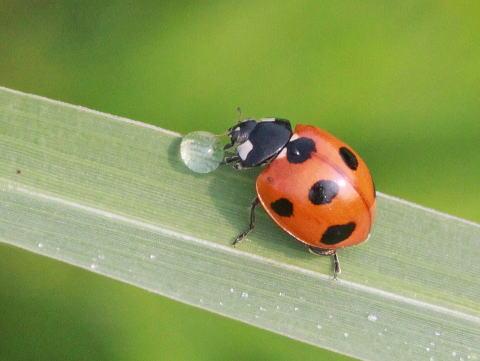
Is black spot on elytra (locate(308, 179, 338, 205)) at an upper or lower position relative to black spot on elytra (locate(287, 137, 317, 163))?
lower

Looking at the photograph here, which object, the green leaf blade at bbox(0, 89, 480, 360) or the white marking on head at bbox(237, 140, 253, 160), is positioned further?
the white marking on head at bbox(237, 140, 253, 160)

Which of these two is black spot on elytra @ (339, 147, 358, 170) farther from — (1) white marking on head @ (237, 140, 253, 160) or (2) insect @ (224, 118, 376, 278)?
(1) white marking on head @ (237, 140, 253, 160)

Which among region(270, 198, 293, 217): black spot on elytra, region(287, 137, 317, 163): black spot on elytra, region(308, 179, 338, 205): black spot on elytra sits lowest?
region(270, 198, 293, 217): black spot on elytra

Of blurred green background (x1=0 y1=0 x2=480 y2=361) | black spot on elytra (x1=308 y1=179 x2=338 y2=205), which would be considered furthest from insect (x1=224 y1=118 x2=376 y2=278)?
blurred green background (x1=0 y1=0 x2=480 y2=361)

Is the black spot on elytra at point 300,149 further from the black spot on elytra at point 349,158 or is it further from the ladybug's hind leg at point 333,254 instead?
the ladybug's hind leg at point 333,254

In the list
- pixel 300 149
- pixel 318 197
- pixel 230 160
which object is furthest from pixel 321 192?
pixel 230 160

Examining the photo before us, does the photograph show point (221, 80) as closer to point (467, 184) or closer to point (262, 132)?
point (262, 132)

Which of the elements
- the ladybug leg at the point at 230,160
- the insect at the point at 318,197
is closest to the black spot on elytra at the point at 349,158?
the insect at the point at 318,197
